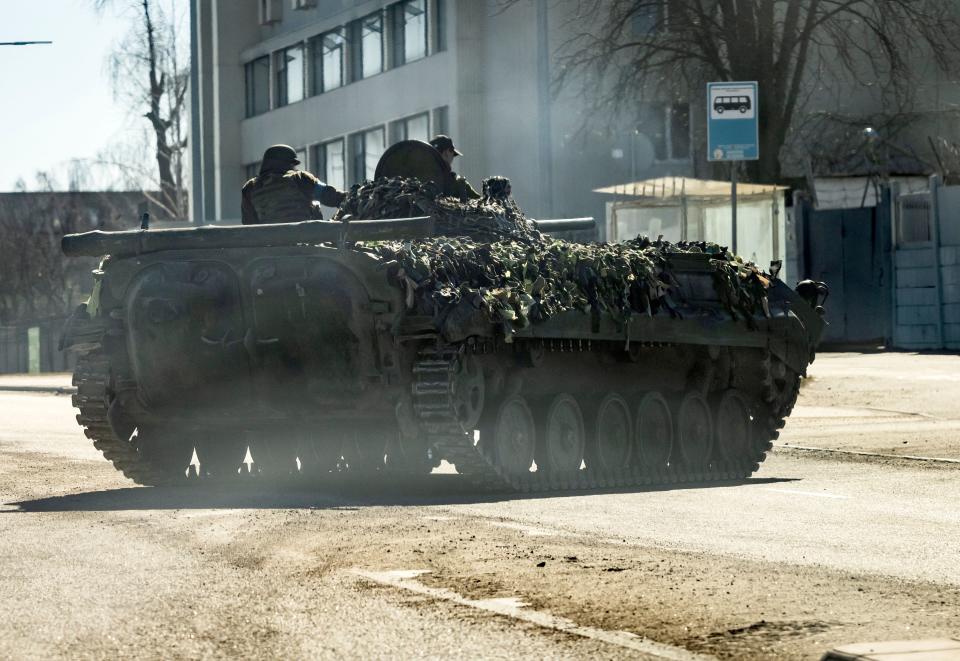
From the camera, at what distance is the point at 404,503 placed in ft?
41.3

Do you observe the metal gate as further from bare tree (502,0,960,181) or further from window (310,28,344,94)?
window (310,28,344,94)

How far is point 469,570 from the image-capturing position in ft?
29.1

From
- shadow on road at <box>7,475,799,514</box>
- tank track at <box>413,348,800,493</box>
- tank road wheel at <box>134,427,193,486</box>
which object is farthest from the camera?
tank road wheel at <box>134,427,193,486</box>

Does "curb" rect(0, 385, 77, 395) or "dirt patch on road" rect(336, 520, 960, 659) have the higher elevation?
"dirt patch on road" rect(336, 520, 960, 659)

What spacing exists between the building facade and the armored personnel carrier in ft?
71.7

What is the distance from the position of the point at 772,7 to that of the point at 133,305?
2850cm

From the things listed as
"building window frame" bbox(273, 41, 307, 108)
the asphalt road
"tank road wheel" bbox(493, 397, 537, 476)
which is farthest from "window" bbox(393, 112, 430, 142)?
the asphalt road

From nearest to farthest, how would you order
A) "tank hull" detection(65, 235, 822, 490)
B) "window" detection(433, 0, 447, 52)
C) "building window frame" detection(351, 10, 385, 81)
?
"tank hull" detection(65, 235, 822, 490), "window" detection(433, 0, 447, 52), "building window frame" detection(351, 10, 385, 81)

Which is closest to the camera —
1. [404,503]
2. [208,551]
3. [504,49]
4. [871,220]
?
[208,551]

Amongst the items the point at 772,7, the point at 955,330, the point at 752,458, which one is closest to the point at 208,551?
the point at 752,458

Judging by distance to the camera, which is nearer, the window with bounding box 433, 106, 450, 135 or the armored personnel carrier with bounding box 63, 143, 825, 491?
the armored personnel carrier with bounding box 63, 143, 825, 491

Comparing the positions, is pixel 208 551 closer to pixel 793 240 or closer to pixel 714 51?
pixel 793 240

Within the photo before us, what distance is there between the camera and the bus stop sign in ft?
77.0

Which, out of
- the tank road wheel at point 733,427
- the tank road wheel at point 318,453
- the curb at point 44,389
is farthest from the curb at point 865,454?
the curb at point 44,389
